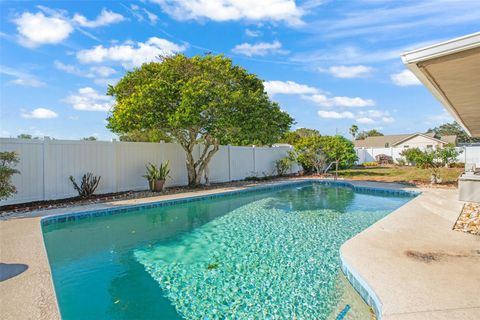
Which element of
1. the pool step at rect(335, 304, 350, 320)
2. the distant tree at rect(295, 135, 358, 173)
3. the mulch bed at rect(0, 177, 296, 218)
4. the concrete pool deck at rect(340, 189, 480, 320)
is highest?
the distant tree at rect(295, 135, 358, 173)

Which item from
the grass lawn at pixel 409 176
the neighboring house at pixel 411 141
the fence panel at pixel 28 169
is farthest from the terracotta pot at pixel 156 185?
the neighboring house at pixel 411 141

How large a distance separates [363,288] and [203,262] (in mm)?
2554

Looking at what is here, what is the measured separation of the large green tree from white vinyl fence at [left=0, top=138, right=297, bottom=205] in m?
0.89

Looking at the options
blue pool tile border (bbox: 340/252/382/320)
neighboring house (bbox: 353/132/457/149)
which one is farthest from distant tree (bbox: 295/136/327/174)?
neighboring house (bbox: 353/132/457/149)

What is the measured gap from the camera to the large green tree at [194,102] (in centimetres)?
1062

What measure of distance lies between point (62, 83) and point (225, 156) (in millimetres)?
8213

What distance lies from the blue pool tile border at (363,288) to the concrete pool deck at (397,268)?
4cm

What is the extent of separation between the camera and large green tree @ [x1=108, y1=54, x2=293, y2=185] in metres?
10.6

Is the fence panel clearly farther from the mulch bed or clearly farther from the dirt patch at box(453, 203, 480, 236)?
the dirt patch at box(453, 203, 480, 236)

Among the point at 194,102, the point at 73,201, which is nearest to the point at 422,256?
the point at 194,102

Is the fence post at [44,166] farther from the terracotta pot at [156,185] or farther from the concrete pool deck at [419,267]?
the concrete pool deck at [419,267]

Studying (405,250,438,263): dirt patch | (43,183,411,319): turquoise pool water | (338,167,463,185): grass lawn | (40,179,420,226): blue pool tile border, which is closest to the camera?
(43,183,411,319): turquoise pool water

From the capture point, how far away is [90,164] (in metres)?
10.4

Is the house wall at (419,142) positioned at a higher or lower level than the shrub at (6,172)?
higher
